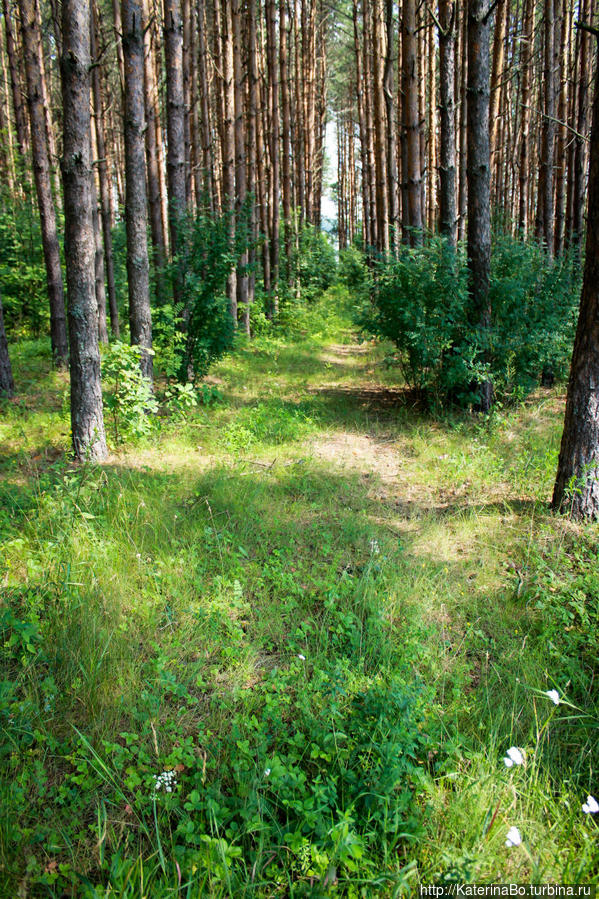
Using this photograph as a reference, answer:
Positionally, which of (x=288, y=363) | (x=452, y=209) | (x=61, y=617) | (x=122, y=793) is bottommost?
(x=122, y=793)

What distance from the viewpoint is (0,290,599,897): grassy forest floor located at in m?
2.01

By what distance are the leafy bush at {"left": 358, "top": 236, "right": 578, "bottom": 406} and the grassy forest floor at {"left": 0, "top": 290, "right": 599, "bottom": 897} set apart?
72.0 inches

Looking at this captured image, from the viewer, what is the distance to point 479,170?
700cm

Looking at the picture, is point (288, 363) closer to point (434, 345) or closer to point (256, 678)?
point (434, 345)

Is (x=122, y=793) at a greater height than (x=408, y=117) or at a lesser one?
lesser

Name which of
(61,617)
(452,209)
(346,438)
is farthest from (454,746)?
(452,209)

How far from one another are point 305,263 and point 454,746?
65.5 ft

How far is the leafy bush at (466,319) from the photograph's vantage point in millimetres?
6789

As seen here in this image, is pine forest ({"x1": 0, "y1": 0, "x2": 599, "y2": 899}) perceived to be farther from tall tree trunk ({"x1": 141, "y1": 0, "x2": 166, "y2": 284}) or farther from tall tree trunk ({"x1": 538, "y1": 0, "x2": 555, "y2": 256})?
tall tree trunk ({"x1": 141, "y1": 0, "x2": 166, "y2": 284})

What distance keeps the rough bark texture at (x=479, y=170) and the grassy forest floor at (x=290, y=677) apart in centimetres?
235

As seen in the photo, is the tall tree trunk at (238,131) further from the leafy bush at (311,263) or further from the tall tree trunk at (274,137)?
the leafy bush at (311,263)

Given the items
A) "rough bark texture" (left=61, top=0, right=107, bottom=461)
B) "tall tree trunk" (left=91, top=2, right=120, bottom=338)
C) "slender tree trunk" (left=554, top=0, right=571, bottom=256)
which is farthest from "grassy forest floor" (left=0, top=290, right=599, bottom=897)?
"tall tree trunk" (left=91, top=2, right=120, bottom=338)

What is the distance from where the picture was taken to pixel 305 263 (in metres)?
20.5

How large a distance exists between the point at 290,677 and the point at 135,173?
6.34m
